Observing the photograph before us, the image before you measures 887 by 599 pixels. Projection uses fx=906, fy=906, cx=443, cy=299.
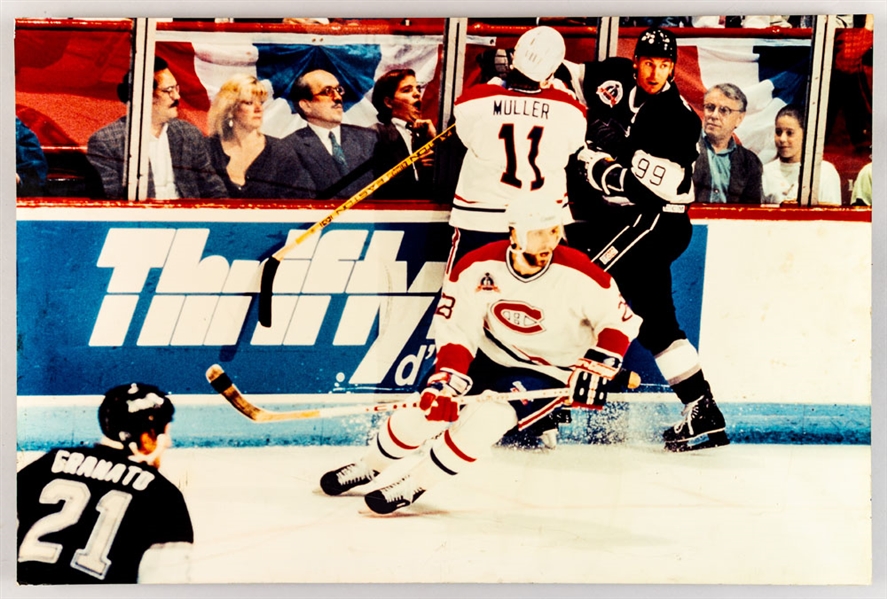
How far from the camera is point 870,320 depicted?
9.43 feet

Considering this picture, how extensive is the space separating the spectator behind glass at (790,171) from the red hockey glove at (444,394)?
1.12 m

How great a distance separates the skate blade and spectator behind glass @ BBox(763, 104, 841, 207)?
0.75 metres

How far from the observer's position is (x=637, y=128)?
2.82 metres

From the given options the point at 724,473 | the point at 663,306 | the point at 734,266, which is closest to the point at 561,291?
the point at 663,306

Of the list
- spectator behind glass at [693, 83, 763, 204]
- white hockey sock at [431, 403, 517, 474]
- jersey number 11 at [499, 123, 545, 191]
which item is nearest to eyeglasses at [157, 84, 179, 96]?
jersey number 11 at [499, 123, 545, 191]

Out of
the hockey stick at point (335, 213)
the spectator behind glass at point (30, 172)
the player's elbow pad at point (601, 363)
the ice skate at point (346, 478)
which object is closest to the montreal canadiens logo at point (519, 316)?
the player's elbow pad at point (601, 363)

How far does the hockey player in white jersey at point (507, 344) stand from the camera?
281cm

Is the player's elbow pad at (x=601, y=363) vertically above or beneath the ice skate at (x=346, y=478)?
above

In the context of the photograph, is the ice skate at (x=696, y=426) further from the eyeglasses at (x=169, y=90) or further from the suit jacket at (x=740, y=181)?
the eyeglasses at (x=169, y=90)

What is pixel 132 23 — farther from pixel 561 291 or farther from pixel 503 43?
pixel 561 291

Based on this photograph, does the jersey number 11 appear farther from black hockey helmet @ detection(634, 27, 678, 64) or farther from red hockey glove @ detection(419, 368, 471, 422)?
red hockey glove @ detection(419, 368, 471, 422)

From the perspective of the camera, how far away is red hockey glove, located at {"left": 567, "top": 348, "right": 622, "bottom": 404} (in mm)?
2807

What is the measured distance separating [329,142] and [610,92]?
89cm

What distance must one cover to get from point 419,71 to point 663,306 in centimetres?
106
